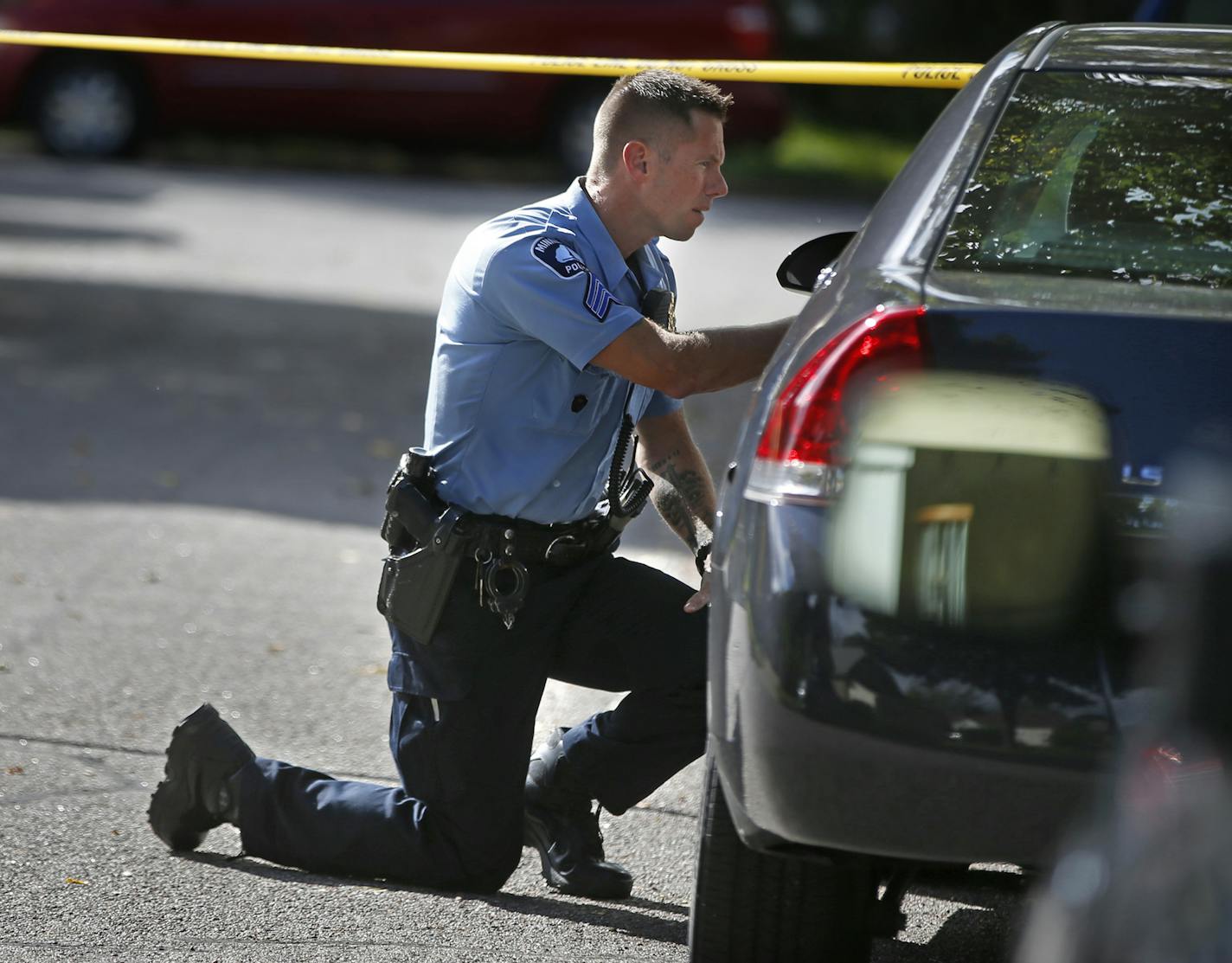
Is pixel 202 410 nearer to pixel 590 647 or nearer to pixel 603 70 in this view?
pixel 603 70

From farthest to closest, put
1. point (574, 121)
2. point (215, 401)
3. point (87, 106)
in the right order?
point (574, 121) < point (87, 106) < point (215, 401)

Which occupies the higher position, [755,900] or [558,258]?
[558,258]

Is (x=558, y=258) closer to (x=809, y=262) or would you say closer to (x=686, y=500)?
(x=809, y=262)

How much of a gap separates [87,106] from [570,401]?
474 inches

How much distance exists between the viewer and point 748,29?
1398 centimetres

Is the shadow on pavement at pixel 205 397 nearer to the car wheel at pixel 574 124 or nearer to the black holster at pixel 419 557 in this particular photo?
the black holster at pixel 419 557

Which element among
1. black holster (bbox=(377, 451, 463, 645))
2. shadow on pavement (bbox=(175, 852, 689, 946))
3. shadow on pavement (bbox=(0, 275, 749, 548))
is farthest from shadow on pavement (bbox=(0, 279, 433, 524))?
black holster (bbox=(377, 451, 463, 645))

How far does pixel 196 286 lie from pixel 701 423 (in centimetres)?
377

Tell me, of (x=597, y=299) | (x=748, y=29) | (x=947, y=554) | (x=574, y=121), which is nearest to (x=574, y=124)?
(x=574, y=121)

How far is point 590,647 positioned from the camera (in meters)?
3.47

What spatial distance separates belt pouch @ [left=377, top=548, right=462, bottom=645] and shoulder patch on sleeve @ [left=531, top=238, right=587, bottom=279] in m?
0.54

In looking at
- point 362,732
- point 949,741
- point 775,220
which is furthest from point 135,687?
point 775,220

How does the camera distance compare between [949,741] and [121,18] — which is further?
[121,18]

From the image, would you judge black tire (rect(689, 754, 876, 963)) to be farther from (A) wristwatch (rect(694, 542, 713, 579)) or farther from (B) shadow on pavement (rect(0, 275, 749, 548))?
(B) shadow on pavement (rect(0, 275, 749, 548))
